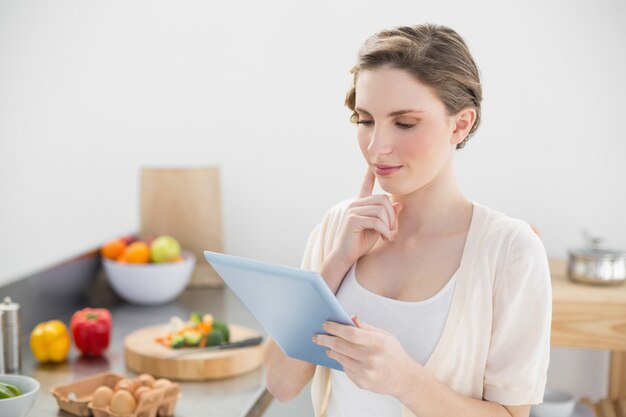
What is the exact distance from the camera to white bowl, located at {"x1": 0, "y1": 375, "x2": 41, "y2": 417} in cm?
143

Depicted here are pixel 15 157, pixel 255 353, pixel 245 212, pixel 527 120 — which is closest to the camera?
pixel 255 353

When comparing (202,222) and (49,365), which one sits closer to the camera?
(49,365)

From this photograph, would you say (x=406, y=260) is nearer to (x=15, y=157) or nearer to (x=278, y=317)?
(x=278, y=317)

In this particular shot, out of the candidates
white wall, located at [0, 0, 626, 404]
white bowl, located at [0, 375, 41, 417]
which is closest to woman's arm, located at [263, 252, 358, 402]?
white bowl, located at [0, 375, 41, 417]

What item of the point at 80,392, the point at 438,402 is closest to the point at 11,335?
the point at 80,392

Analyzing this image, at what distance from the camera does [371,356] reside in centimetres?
110

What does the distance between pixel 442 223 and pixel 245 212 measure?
5.37 ft

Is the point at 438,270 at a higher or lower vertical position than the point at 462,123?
lower

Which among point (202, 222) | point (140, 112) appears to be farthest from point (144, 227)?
point (140, 112)

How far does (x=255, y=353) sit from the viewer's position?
197 centimetres

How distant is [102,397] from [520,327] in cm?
91

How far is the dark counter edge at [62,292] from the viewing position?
2.17 metres

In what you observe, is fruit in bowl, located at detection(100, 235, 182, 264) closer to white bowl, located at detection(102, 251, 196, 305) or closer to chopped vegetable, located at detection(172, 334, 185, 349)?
white bowl, located at detection(102, 251, 196, 305)

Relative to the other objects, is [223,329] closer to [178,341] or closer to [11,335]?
[178,341]
